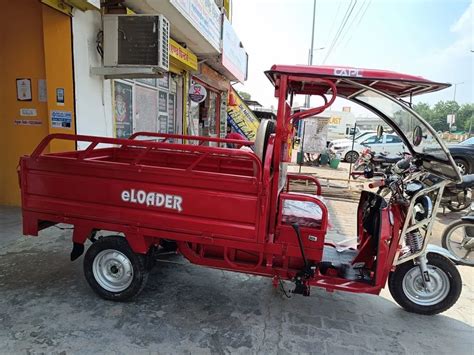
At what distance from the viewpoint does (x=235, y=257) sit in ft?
10.00

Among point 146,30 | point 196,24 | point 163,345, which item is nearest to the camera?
point 163,345

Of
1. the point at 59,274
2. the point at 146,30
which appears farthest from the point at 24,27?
the point at 59,274

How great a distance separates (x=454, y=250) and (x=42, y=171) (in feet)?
18.1

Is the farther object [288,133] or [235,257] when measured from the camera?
[235,257]

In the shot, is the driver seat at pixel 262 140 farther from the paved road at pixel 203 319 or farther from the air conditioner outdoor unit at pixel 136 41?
the air conditioner outdoor unit at pixel 136 41

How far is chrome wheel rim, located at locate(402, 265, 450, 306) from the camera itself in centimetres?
296

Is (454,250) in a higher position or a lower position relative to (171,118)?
lower

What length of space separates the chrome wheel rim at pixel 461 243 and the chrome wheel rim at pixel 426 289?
216cm

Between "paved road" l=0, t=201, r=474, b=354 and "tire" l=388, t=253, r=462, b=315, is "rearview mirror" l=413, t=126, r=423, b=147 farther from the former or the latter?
"paved road" l=0, t=201, r=474, b=354

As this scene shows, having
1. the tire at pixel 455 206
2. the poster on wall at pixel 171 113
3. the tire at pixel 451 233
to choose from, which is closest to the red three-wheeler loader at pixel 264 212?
the tire at pixel 451 233

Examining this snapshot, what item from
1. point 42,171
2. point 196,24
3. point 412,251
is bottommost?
point 412,251

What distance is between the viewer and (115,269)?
3.05 m

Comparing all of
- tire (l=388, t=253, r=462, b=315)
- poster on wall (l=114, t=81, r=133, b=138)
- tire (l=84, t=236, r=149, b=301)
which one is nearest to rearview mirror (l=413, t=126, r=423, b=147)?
tire (l=388, t=253, r=462, b=315)

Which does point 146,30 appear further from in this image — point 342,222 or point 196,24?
point 342,222
